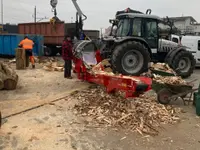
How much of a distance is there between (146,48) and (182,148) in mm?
6014

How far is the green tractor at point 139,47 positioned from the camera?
981 cm

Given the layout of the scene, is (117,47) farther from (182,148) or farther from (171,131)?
(182,148)

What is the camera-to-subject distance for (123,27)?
10664mm

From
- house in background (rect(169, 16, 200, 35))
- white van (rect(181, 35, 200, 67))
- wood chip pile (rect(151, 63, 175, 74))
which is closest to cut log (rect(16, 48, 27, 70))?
wood chip pile (rect(151, 63, 175, 74))

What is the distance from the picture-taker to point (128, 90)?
620 centimetres

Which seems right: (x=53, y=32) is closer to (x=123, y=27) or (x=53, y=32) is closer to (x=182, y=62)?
(x=123, y=27)

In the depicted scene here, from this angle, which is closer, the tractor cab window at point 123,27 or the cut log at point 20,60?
the tractor cab window at point 123,27

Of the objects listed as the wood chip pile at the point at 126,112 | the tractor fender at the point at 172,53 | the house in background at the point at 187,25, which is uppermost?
the house in background at the point at 187,25

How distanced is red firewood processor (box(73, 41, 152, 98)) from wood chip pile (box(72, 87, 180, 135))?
Answer: 1.14 feet

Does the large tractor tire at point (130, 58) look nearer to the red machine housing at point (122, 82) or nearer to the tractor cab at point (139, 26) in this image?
the tractor cab at point (139, 26)

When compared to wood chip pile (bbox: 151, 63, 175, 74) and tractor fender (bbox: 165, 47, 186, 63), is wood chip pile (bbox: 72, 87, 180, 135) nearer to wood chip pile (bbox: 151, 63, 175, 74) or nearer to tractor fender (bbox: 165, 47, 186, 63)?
wood chip pile (bbox: 151, 63, 175, 74)

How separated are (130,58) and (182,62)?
Result: 2875 mm

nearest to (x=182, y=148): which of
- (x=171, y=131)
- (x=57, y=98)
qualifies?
(x=171, y=131)

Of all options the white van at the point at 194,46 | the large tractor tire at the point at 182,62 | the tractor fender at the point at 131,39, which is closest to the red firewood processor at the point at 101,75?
the tractor fender at the point at 131,39
